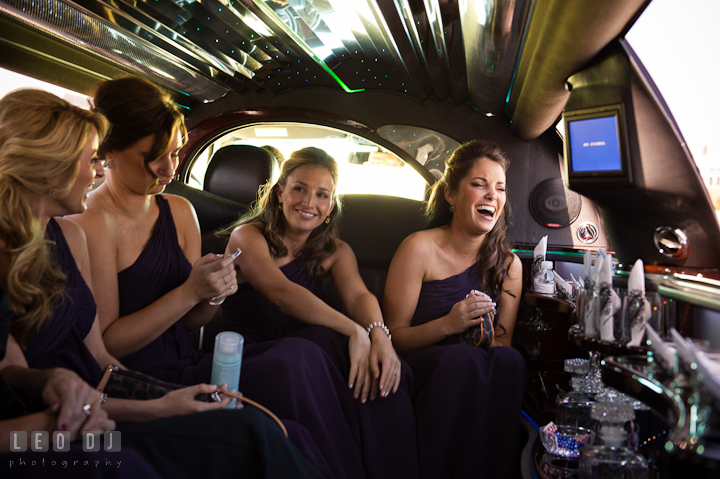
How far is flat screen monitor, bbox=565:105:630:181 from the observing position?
145 centimetres

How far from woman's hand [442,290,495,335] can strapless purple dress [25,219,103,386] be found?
1149 millimetres

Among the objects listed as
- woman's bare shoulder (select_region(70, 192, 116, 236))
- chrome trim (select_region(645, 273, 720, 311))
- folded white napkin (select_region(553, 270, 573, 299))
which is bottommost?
folded white napkin (select_region(553, 270, 573, 299))

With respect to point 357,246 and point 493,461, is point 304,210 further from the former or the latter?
point 493,461

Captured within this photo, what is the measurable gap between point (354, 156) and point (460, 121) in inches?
30.0

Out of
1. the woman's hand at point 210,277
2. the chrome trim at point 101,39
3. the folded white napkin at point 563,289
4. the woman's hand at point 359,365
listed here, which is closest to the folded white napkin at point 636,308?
the folded white napkin at point 563,289

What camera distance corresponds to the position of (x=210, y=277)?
144 centimetres

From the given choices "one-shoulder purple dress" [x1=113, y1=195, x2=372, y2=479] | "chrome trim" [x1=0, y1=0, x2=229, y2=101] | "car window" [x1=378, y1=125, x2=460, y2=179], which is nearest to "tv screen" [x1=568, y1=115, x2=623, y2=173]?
"one-shoulder purple dress" [x1=113, y1=195, x2=372, y2=479]

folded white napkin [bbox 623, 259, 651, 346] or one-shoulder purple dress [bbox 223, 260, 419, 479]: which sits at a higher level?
folded white napkin [bbox 623, 259, 651, 346]

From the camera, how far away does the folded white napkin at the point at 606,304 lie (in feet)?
3.82

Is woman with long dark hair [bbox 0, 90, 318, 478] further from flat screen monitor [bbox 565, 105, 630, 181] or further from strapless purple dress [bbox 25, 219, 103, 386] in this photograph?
flat screen monitor [bbox 565, 105, 630, 181]

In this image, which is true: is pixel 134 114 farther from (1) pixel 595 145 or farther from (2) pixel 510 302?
(2) pixel 510 302

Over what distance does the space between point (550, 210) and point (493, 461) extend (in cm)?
171

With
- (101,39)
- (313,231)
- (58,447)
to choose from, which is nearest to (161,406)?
(58,447)

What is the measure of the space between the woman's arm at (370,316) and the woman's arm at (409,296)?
10 centimetres
